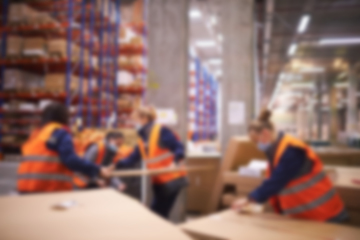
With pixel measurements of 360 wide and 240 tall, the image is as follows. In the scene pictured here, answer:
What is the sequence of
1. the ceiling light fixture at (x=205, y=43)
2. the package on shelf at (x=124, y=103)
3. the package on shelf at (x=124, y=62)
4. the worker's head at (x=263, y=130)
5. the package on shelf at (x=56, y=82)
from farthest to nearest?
the ceiling light fixture at (x=205, y=43) → the package on shelf at (x=124, y=62) → the package on shelf at (x=124, y=103) → the package on shelf at (x=56, y=82) → the worker's head at (x=263, y=130)

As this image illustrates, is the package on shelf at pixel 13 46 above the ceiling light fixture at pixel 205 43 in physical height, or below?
below

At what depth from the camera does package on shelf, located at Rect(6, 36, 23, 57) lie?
7258mm

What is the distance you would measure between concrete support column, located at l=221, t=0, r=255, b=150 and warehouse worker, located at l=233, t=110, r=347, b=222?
3543mm

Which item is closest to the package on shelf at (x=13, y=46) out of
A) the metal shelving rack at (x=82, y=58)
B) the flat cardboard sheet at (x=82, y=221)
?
the metal shelving rack at (x=82, y=58)

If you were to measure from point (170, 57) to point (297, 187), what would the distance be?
3.65 m

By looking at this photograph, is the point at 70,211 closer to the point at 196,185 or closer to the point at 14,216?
the point at 14,216

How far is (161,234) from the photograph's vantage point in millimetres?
1291

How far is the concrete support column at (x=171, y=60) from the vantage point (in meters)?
5.43

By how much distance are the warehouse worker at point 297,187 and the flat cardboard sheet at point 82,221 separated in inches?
37.9

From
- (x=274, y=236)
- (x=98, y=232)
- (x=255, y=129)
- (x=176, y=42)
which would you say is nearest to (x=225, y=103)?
(x=176, y=42)

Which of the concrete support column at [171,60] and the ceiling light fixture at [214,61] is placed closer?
the concrete support column at [171,60]

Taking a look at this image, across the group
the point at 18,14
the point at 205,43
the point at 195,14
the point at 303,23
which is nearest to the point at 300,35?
the point at 303,23

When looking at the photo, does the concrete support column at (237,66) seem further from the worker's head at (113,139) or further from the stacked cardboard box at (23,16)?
the stacked cardboard box at (23,16)

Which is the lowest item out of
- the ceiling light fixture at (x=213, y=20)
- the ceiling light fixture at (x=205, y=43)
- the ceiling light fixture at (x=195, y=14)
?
the ceiling light fixture at (x=205, y=43)
